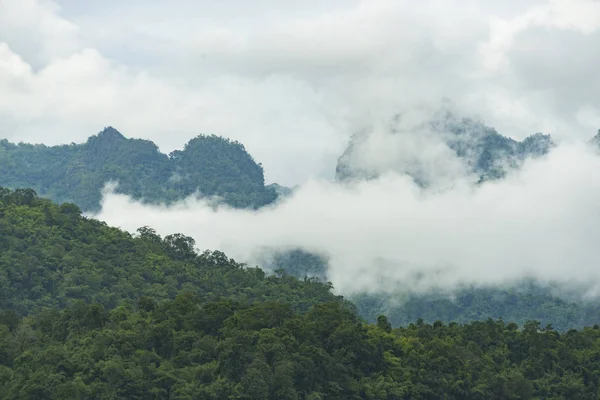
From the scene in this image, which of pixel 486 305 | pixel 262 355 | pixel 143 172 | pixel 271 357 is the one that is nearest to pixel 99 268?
pixel 271 357

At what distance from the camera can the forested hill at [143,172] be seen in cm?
16988

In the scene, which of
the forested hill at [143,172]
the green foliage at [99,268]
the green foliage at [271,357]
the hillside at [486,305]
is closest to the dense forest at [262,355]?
the green foliage at [271,357]

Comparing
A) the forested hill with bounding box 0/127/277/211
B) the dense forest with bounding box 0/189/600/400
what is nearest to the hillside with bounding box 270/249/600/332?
Result: the forested hill with bounding box 0/127/277/211

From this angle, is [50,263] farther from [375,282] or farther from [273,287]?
[375,282]

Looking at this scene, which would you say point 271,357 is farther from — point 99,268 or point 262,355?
point 99,268

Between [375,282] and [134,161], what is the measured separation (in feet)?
187

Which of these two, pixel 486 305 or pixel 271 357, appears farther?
pixel 486 305

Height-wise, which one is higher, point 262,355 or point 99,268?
point 99,268

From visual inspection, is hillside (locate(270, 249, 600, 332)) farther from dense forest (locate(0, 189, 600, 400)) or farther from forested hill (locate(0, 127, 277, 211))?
dense forest (locate(0, 189, 600, 400))

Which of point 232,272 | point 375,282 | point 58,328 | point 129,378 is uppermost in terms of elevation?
point 375,282

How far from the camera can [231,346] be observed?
46.9 metres

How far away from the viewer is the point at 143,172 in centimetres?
17525

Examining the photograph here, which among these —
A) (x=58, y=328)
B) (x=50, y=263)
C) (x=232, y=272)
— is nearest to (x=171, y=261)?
(x=232, y=272)

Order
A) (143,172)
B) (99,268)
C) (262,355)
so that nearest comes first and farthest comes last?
(262,355), (99,268), (143,172)
